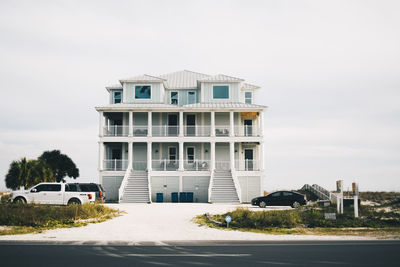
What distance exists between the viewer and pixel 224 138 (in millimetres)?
36406

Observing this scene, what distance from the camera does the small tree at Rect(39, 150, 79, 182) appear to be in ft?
189

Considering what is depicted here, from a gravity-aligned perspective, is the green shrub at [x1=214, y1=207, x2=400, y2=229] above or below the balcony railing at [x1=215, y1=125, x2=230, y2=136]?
below

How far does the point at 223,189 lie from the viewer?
111 feet

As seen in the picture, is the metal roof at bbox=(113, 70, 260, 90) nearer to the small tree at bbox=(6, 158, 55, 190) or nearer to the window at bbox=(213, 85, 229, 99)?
the window at bbox=(213, 85, 229, 99)

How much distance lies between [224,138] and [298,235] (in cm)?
2093

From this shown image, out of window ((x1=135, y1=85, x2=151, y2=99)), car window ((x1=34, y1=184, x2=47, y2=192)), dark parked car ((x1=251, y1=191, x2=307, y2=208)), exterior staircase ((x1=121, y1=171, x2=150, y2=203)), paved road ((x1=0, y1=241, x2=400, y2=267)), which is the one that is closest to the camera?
paved road ((x1=0, y1=241, x2=400, y2=267))

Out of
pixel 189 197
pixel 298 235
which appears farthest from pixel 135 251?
pixel 189 197

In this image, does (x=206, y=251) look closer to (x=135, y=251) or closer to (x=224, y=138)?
(x=135, y=251)

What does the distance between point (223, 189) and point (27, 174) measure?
23204mm

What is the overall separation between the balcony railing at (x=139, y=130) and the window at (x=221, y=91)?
23.8 ft

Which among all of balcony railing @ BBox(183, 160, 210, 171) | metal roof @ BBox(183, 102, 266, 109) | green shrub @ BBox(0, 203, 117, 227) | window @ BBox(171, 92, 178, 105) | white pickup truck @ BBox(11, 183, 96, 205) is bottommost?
green shrub @ BBox(0, 203, 117, 227)

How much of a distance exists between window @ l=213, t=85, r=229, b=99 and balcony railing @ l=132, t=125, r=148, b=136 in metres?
7.27

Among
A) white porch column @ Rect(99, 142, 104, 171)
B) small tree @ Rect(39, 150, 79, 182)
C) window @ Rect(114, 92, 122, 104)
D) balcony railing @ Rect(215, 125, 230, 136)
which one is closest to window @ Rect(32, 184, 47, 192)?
white porch column @ Rect(99, 142, 104, 171)

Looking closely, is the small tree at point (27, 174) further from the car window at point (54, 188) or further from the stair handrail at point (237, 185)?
the stair handrail at point (237, 185)
